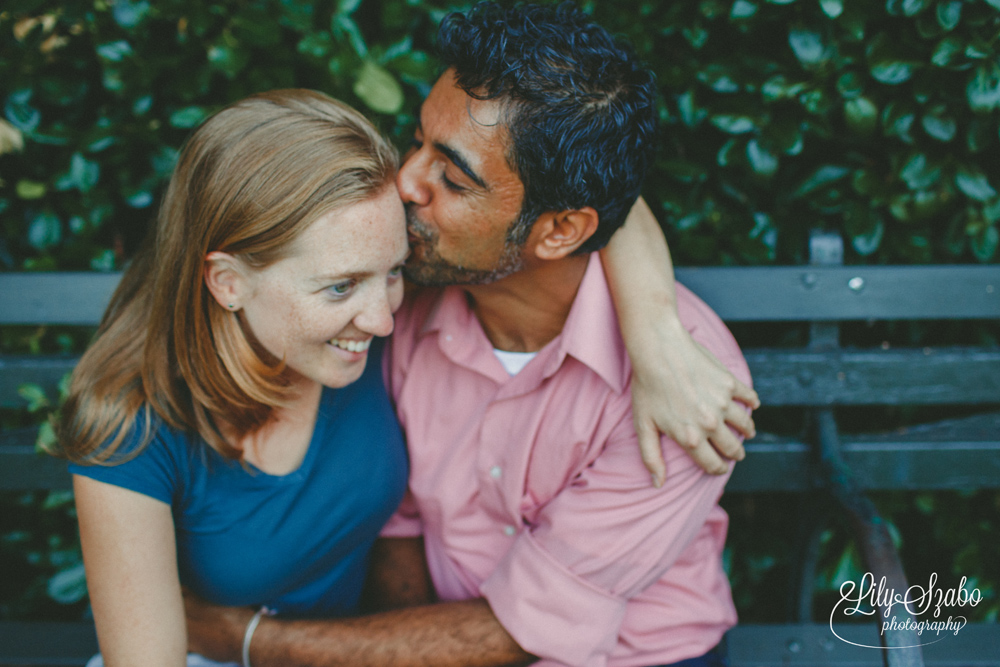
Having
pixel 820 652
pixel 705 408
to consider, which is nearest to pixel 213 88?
pixel 705 408

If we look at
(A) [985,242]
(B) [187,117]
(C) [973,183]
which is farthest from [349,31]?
(A) [985,242]

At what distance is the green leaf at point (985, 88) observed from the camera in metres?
1.92

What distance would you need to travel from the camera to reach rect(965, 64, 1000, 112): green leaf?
1.92m

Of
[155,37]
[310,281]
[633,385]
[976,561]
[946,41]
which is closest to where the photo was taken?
[310,281]

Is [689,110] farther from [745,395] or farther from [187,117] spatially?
[187,117]

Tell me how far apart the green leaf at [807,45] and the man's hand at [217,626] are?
211 cm

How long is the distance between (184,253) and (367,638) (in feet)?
3.42

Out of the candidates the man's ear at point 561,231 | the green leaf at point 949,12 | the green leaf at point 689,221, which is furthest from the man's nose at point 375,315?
the green leaf at point 949,12

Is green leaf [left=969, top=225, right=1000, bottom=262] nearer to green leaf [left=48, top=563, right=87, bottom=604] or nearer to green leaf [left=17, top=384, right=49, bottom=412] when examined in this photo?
green leaf [left=17, top=384, right=49, bottom=412]

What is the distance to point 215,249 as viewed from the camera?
61.3 inches

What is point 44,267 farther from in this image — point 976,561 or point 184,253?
point 976,561

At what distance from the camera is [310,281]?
155 centimetres

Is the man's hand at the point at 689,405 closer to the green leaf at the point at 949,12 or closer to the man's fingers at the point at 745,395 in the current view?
the man's fingers at the point at 745,395

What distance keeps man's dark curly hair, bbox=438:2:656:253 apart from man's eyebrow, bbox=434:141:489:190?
90 millimetres
